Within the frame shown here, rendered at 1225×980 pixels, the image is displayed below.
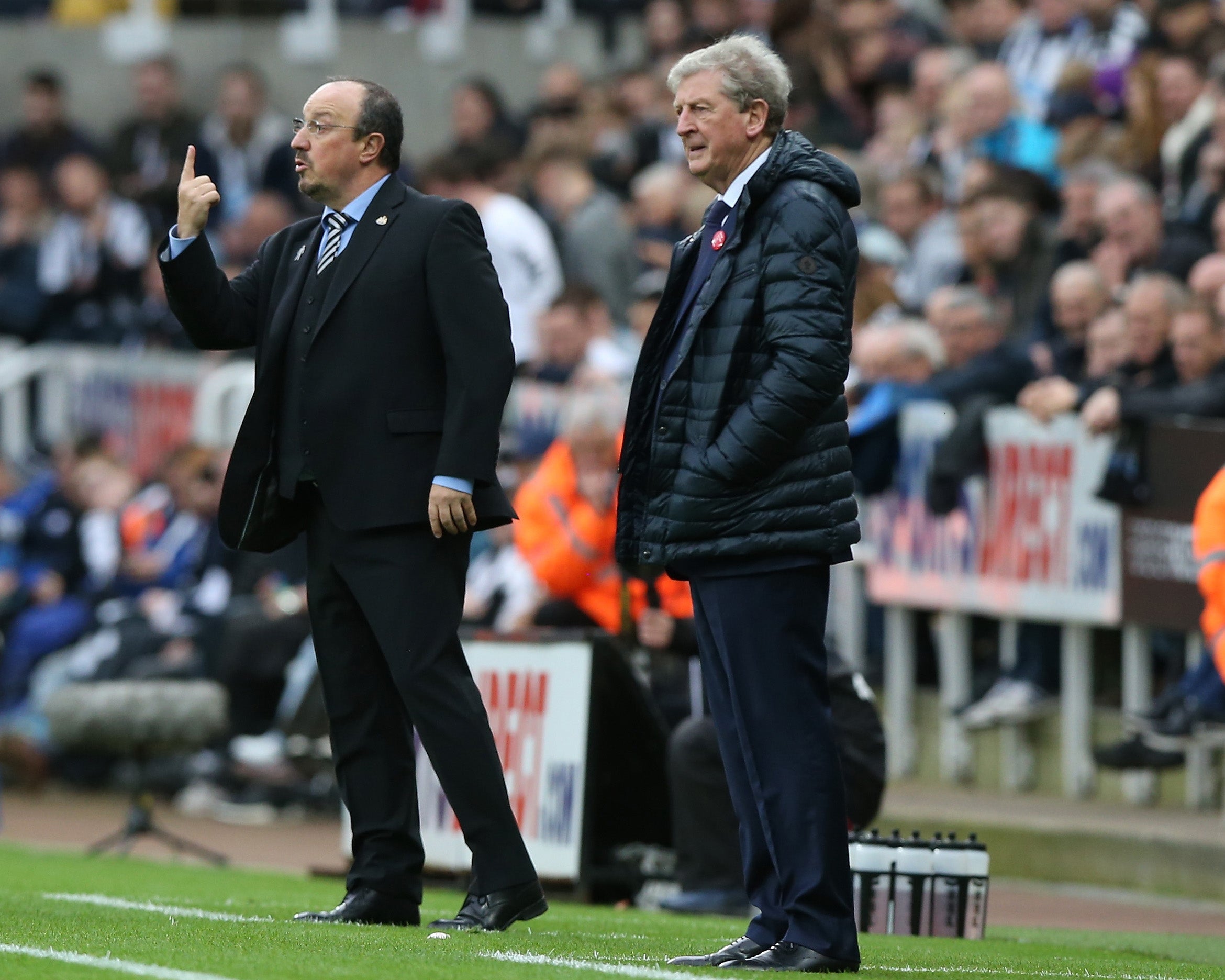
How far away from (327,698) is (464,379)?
103 centimetres

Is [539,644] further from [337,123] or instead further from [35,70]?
[35,70]

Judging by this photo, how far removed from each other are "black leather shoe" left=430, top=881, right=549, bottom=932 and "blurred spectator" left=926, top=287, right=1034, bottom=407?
5.94 m

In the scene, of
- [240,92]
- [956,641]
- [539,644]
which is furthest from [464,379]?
[240,92]

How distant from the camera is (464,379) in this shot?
7.03 metres

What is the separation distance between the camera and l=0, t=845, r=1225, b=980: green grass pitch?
605 cm

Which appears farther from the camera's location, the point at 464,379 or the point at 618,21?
the point at 618,21

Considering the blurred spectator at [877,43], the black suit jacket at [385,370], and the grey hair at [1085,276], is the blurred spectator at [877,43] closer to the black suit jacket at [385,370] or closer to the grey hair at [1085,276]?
the grey hair at [1085,276]

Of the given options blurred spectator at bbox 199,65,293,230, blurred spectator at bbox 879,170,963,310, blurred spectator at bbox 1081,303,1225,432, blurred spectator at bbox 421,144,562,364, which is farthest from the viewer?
blurred spectator at bbox 199,65,293,230

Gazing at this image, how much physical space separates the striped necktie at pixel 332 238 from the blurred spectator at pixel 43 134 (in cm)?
1504

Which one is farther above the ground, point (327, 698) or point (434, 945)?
point (327, 698)

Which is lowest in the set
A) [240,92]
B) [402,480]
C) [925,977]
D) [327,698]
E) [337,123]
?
[925,977]

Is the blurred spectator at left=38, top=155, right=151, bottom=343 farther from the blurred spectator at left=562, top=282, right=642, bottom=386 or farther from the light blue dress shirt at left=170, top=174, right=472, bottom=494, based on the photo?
the light blue dress shirt at left=170, top=174, right=472, bottom=494

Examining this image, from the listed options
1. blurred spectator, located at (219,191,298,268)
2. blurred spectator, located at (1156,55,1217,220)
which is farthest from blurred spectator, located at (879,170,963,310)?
blurred spectator, located at (219,191,298,268)

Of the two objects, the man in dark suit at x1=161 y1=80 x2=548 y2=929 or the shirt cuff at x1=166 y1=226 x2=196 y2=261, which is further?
the shirt cuff at x1=166 y1=226 x2=196 y2=261
